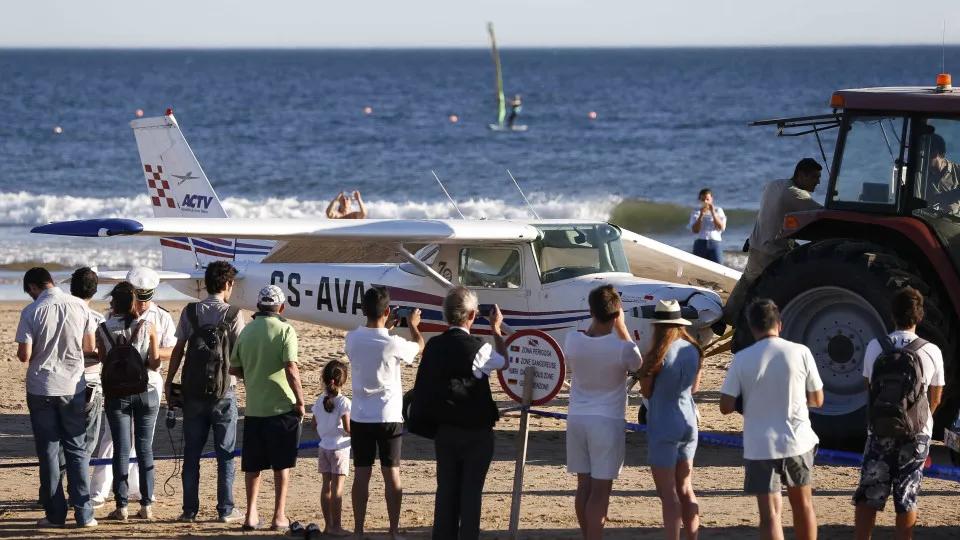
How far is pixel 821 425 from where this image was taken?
27.0 feet

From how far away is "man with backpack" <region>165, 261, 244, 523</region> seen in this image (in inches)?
290

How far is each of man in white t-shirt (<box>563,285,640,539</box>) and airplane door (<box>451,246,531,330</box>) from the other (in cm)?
397

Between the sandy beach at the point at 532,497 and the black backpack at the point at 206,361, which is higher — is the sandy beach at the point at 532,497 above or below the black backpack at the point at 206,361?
below

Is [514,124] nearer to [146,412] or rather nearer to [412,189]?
[412,189]

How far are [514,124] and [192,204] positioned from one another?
50.2 meters

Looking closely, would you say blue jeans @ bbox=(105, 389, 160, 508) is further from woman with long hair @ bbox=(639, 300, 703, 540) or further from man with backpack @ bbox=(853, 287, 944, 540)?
man with backpack @ bbox=(853, 287, 944, 540)

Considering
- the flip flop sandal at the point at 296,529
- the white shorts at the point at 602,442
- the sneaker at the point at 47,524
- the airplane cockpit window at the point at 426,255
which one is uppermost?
the airplane cockpit window at the point at 426,255

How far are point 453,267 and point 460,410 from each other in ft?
14.9

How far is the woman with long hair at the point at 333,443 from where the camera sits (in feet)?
23.8

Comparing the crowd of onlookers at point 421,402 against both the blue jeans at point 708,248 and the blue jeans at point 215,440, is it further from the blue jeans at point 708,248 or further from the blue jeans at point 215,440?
the blue jeans at point 708,248

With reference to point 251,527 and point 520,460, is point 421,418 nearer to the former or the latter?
point 520,460

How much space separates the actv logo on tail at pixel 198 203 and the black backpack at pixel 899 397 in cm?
893

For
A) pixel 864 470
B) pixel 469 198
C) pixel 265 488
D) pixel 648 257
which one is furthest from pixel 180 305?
pixel 469 198

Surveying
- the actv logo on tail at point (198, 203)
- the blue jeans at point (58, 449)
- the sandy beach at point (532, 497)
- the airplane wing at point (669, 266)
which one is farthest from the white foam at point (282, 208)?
the blue jeans at point (58, 449)
